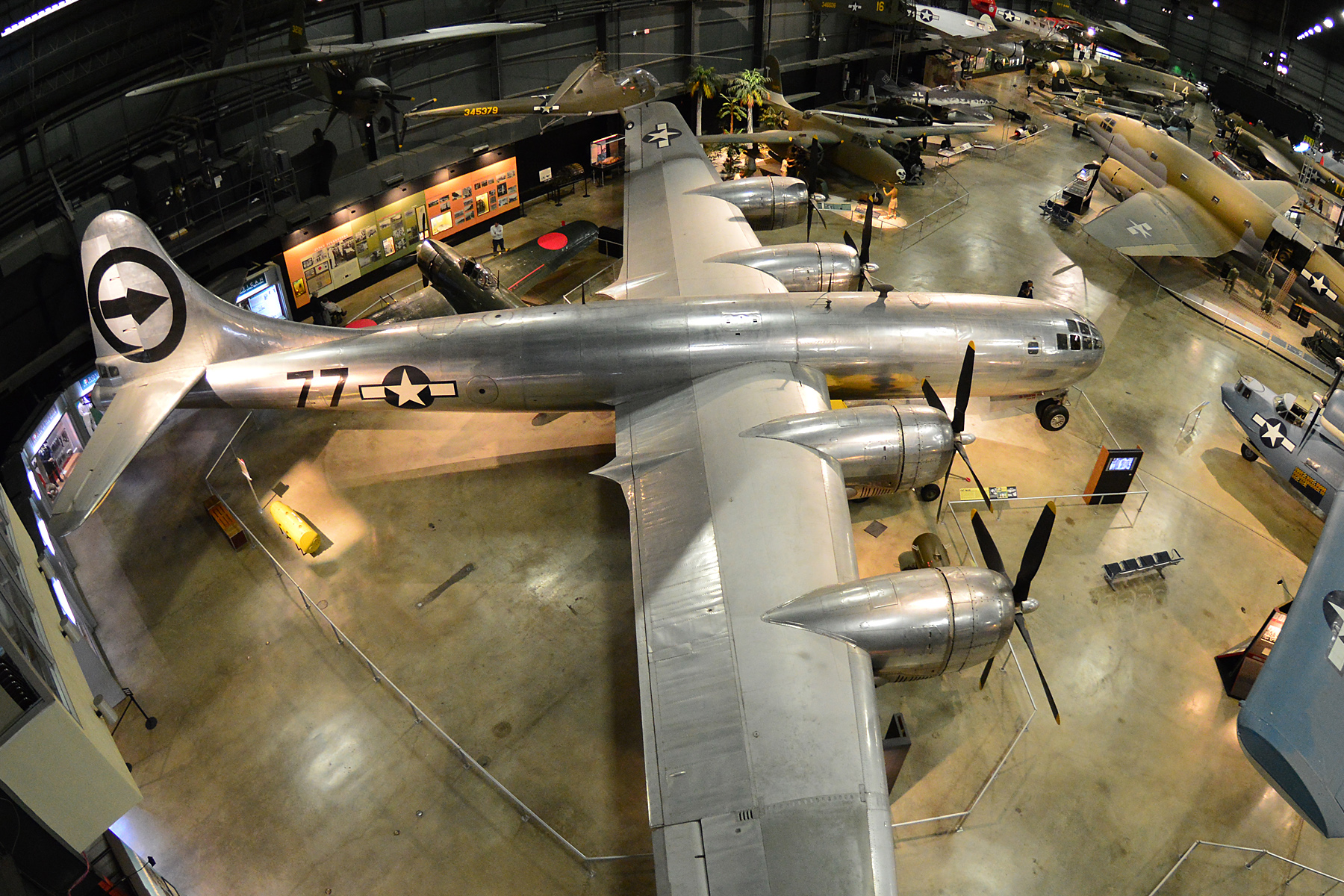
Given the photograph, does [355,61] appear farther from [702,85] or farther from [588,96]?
[702,85]

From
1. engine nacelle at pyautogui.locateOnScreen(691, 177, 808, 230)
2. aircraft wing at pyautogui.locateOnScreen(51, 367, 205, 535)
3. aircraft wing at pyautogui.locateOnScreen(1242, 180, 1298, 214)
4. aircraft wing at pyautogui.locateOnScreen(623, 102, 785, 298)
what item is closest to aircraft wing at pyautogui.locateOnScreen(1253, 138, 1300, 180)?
aircraft wing at pyautogui.locateOnScreen(1242, 180, 1298, 214)

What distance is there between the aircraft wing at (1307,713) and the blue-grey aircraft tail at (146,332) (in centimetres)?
1555

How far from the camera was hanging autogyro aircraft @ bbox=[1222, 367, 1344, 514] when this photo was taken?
15.1 metres

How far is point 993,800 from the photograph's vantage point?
37.2ft

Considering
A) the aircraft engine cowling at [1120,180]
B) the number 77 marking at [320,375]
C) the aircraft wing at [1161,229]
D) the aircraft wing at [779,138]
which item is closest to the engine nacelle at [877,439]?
the number 77 marking at [320,375]

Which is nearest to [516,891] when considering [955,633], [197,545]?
[955,633]

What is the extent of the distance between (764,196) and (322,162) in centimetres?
1142

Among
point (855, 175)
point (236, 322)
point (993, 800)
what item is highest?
point (236, 322)

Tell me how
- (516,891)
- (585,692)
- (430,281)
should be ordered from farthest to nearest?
(430,281) < (585,692) < (516,891)

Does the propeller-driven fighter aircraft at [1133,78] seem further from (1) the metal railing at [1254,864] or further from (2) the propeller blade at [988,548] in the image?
(1) the metal railing at [1254,864]

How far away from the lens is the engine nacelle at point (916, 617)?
10766mm

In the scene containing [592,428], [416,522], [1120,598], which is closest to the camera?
[1120,598]

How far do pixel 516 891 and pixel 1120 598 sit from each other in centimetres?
1125

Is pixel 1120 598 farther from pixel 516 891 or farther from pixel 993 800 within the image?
pixel 516 891
